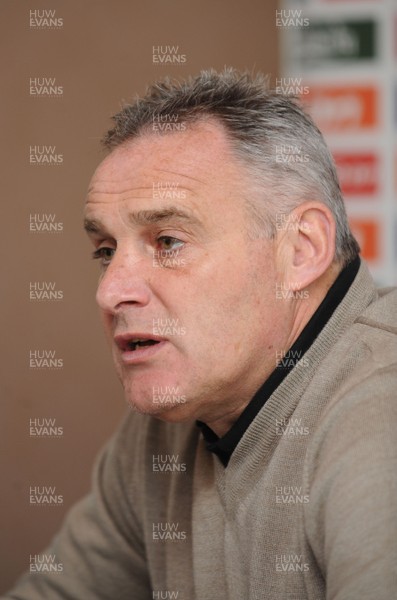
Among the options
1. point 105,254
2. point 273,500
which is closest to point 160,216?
point 105,254

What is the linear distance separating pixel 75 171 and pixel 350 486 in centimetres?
143

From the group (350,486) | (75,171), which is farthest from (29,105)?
(350,486)

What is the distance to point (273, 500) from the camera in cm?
108

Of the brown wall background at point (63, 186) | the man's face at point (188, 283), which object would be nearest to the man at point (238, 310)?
the man's face at point (188, 283)

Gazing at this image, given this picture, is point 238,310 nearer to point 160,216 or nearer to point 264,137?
point 160,216

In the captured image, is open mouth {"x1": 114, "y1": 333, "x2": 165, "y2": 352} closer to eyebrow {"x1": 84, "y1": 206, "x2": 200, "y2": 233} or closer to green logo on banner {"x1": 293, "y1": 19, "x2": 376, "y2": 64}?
eyebrow {"x1": 84, "y1": 206, "x2": 200, "y2": 233}

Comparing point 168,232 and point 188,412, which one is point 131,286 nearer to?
point 168,232

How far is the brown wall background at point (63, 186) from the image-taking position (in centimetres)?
207

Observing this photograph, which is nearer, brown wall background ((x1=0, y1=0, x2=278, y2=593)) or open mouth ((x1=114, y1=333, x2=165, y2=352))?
open mouth ((x1=114, y1=333, x2=165, y2=352))

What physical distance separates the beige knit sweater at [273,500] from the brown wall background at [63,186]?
0.61 m

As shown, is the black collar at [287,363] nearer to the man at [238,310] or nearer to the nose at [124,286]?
the man at [238,310]

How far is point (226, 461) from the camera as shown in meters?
1.22

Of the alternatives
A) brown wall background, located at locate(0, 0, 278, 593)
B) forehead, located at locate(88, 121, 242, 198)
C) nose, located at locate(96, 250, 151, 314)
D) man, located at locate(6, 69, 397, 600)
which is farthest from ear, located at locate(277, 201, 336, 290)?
brown wall background, located at locate(0, 0, 278, 593)

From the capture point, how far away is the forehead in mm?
1176
